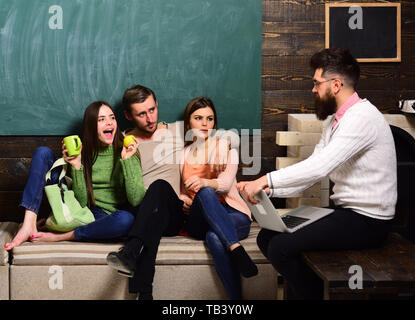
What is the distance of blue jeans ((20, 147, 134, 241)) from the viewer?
2676mm

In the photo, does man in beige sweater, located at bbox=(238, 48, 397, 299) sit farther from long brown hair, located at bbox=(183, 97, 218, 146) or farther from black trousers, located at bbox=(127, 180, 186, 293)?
long brown hair, located at bbox=(183, 97, 218, 146)

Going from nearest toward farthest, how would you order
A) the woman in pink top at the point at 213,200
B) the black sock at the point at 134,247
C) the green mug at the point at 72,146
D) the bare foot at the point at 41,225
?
the black sock at the point at 134,247
the woman in pink top at the point at 213,200
the green mug at the point at 72,146
the bare foot at the point at 41,225

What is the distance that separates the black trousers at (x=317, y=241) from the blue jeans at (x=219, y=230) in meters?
0.35

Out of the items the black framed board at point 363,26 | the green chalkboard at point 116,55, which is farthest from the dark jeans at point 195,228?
the black framed board at point 363,26

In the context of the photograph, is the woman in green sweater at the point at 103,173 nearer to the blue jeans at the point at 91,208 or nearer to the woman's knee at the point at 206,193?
the blue jeans at the point at 91,208

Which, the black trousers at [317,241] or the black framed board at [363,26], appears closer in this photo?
the black trousers at [317,241]

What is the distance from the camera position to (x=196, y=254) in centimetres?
263

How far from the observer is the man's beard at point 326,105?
7.72 feet

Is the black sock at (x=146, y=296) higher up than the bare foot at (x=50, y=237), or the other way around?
the bare foot at (x=50, y=237)

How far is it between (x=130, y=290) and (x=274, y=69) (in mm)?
1598

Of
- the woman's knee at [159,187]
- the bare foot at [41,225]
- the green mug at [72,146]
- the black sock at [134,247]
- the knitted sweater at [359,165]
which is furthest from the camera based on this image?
the bare foot at [41,225]

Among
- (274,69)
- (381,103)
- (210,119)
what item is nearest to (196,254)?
(210,119)

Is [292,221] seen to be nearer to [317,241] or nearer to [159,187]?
[317,241]

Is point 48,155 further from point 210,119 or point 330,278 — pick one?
point 330,278
